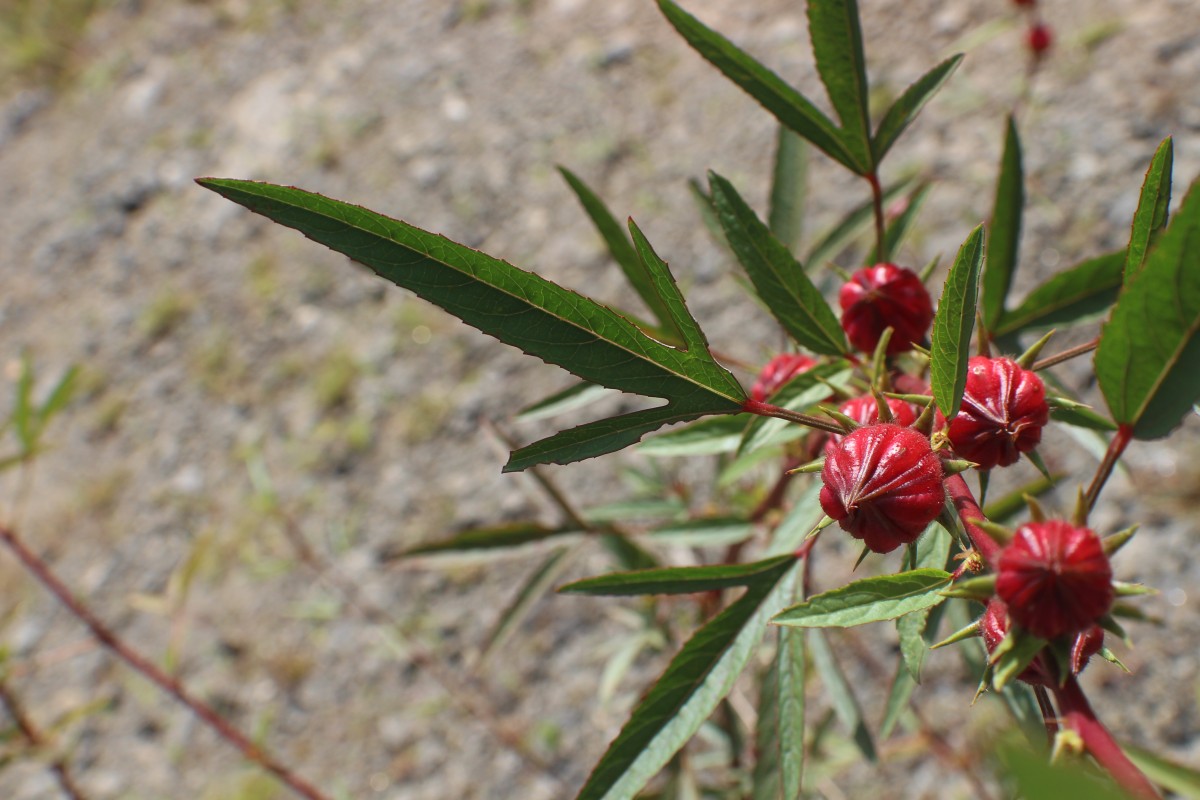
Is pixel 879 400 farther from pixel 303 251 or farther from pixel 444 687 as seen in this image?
pixel 303 251

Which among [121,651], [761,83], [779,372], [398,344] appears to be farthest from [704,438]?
[398,344]

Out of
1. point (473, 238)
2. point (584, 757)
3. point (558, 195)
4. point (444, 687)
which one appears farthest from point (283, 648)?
point (558, 195)

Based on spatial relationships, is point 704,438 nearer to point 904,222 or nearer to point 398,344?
point 904,222

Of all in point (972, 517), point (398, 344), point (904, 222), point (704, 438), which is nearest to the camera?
point (972, 517)

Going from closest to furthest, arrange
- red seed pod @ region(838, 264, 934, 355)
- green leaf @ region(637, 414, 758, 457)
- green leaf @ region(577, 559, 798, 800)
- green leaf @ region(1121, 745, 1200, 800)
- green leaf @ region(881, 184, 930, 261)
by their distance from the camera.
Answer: green leaf @ region(1121, 745, 1200, 800), green leaf @ region(577, 559, 798, 800), red seed pod @ region(838, 264, 934, 355), green leaf @ region(637, 414, 758, 457), green leaf @ region(881, 184, 930, 261)

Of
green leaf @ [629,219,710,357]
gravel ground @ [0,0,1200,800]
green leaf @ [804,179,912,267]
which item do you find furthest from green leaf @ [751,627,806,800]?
gravel ground @ [0,0,1200,800]

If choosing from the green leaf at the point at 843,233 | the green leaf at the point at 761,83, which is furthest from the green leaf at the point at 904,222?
the green leaf at the point at 761,83

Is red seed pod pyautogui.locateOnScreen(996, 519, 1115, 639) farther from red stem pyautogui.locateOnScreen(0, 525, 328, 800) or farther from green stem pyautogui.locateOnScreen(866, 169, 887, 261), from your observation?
red stem pyautogui.locateOnScreen(0, 525, 328, 800)
